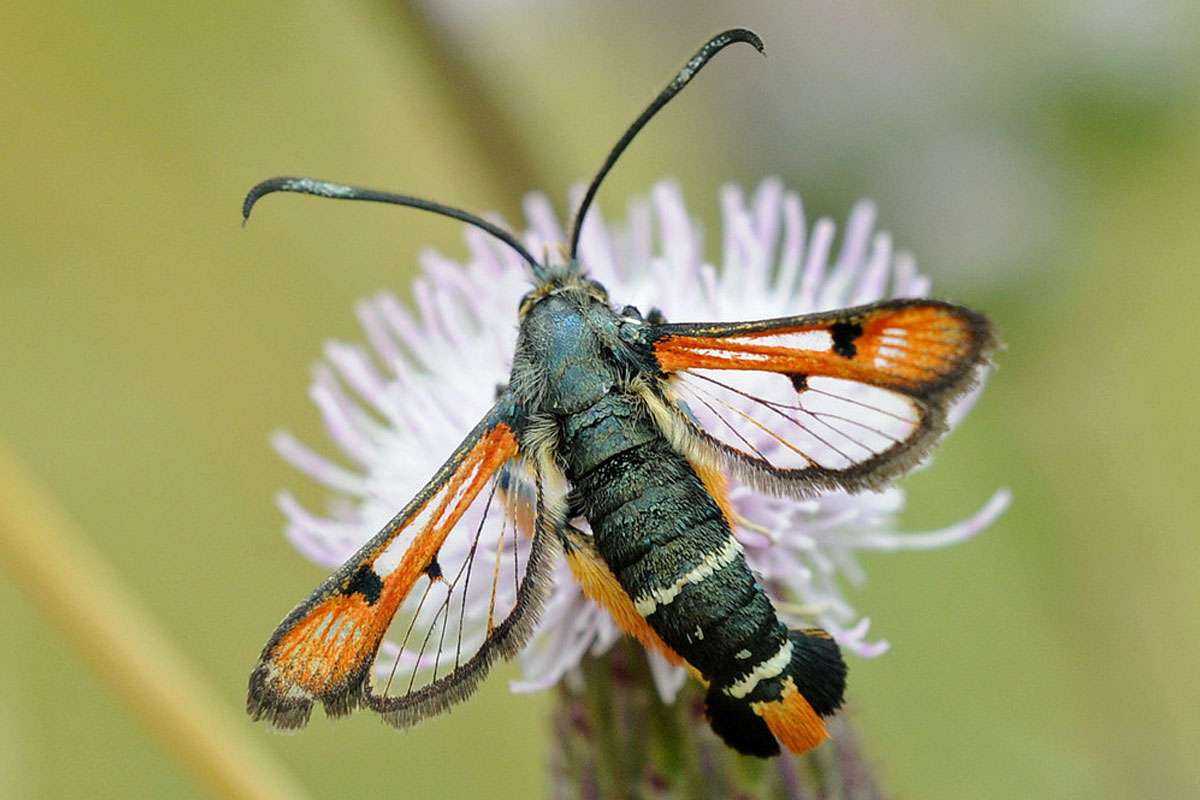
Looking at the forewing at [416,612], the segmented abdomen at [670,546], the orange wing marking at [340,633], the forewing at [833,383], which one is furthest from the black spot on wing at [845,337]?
the orange wing marking at [340,633]

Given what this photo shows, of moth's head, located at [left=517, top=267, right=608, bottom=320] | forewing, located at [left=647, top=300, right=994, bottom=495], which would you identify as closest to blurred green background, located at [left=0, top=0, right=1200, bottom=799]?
moth's head, located at [left=517, top=267, right=608, bottom=320]

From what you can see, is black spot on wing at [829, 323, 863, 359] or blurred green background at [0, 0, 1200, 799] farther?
blurred green background at [0, 0, 1200, 799]

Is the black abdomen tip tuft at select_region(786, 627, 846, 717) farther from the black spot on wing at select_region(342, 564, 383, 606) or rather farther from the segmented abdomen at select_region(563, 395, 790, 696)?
the black spot on wing at select_region(342, 564, 383, 606)

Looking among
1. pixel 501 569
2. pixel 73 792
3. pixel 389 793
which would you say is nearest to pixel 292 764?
pixel 389 793

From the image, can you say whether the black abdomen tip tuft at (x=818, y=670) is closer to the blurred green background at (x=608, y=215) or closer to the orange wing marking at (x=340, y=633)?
the orange wing marking at (x=340, y=633)

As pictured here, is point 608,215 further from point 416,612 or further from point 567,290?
point 416,612

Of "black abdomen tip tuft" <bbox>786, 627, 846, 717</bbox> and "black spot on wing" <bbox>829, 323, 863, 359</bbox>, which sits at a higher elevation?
"black spot on wing" <bbox>829, 323, 863, 359</bbox>

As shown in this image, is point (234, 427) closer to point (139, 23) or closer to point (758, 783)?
point (139, 23)
